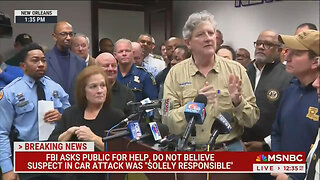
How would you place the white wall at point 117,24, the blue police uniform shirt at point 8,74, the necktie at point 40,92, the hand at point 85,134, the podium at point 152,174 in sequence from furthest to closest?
the white wall at point 117,24
the blue police uniform shirt at point 8,74
the necktie at point 40,92
the hand at point 85,134
the podium at point 152,174

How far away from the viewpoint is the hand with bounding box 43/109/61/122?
1638mm

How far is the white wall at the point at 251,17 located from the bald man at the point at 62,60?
2.16 metres

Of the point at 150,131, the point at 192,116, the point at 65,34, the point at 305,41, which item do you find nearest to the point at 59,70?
the point at 65,34

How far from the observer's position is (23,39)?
1793mm

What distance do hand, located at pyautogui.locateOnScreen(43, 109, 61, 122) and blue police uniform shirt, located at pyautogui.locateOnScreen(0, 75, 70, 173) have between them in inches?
1.7

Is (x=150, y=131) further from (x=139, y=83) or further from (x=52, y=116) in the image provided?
(x=139, y=83)

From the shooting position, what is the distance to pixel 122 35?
2143 mm

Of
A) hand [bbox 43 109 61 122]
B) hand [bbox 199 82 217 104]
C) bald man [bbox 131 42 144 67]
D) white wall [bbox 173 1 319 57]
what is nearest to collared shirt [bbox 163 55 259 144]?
hand [bbox 199 82 217 104]

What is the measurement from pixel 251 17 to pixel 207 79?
9.98 feet

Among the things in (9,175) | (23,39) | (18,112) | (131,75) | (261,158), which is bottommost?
(9,175)

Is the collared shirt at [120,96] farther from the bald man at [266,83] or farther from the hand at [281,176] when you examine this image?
the hand at [281,176]

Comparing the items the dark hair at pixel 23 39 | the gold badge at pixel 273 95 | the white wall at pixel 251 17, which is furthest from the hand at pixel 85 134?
the white wall at pixel 251 17

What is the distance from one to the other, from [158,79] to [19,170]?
1180 mm

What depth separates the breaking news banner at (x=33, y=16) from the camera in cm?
164
